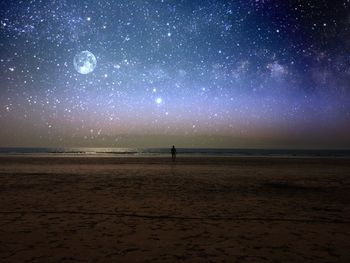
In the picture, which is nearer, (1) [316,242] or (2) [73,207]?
(1) [316,242]

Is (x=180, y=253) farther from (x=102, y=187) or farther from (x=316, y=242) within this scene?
(x=102, y=187)

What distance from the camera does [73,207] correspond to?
11148mm

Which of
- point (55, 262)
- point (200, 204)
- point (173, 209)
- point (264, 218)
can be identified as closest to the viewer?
point (55, 262)

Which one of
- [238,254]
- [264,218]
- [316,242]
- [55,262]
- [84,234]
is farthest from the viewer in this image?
[264,218]

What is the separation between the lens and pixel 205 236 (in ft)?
25.2

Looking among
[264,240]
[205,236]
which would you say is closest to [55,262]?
[205,236]

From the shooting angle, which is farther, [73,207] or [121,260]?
[73,207]

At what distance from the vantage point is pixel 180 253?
6449mm

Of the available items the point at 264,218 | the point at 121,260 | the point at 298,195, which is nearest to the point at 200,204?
the point at 264,218

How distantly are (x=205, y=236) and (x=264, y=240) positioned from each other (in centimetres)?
135

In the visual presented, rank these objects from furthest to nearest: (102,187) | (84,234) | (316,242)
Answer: (102,187)
(84,234)
(316,242)

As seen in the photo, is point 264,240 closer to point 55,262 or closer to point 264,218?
point 264,218

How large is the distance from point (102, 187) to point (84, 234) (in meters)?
8.78

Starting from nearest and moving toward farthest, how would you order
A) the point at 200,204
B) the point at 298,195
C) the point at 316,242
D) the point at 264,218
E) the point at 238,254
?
the point at 238,254, the point at 316,242, the point at 264,218, the point at 200,204, the point at 298,195
